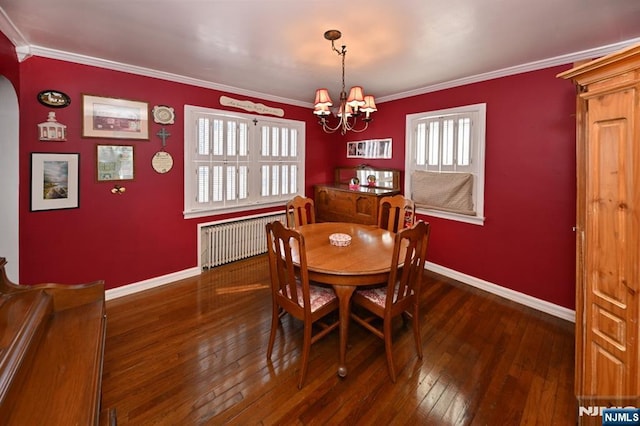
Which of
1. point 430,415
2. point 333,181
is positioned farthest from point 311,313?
point 333,181

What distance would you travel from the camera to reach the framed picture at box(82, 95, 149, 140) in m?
2.81

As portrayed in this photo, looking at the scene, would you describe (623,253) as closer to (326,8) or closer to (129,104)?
(326,8)

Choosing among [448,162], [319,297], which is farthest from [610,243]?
[448,162]

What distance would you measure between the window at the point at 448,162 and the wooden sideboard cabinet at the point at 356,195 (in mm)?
368

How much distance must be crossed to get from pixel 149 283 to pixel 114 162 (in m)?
1.40

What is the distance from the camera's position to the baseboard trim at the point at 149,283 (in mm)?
3049

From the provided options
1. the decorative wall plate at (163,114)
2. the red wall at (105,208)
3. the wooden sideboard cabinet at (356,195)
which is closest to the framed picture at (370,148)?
the wooden sideboard cabinet at (356,195)

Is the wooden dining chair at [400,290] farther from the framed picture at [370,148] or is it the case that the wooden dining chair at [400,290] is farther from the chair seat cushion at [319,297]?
the framed picture at [370,148]

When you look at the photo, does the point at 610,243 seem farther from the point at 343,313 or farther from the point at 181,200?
the point at 181,200

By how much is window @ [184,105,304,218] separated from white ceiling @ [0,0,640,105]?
73 centimetres

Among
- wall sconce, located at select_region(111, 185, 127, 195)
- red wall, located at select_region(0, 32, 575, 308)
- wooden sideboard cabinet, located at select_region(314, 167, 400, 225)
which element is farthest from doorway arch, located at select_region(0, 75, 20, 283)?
wooden sideboard cabinet, located at select_region(314, 167, 400, 225)

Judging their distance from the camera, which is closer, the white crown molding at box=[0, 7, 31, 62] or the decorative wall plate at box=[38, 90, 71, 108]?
the white crown molding at box=[0, 7, 31, 62]

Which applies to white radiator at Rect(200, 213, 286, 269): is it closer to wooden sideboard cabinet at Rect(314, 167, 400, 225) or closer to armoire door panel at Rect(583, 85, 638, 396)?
wooden sideboard cabinet at Rect(314, 167, 400, 225)

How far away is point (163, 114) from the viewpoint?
3.27m
